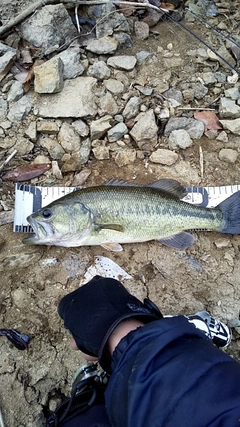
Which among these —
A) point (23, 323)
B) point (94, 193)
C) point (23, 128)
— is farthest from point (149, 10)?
point (23, 323)

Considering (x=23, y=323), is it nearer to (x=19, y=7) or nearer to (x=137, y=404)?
(x=137, y=404)

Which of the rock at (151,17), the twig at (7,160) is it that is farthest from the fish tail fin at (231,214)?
the rock at (151,17)

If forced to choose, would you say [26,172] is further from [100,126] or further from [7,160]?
[100,126]

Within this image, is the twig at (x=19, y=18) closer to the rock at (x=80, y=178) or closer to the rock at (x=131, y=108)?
the rock at (x=131, y=108)

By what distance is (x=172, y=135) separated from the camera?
430 centimetres

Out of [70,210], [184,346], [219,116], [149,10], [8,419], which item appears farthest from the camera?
[149,10]

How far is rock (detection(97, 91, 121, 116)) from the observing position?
4.36 m

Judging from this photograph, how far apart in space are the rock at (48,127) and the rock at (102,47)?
109cm

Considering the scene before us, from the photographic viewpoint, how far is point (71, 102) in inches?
170

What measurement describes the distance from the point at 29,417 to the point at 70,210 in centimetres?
172

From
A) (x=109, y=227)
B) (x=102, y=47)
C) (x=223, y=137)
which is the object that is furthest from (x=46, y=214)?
(x=102, y=47)

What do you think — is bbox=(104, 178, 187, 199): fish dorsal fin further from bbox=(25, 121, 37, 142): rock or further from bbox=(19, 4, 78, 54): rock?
bbox=(19, 4, 78, 54): rock

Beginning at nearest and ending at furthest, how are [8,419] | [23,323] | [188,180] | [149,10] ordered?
[8,419], [23,323], [188,180], [149,10]

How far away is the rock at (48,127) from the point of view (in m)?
4.22
